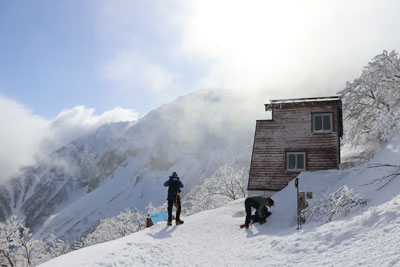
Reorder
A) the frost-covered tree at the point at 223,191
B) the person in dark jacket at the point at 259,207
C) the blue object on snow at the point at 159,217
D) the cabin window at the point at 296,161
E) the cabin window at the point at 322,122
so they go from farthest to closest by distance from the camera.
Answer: the frost-covered tree at the point at 223,191 < the cabin window at the point at 322,122 < the cabin window at the point at 296,161 < the blue object on snow at the point at 159,217 < the person in dark jacket at the point at 259,207

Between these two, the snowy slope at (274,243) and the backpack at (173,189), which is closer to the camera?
the snowy slope at (274,243)

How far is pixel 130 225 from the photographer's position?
4522cm

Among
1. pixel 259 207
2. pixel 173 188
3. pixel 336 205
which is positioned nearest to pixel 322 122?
pixel 259 207

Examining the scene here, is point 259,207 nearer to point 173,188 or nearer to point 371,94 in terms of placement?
point 173,188

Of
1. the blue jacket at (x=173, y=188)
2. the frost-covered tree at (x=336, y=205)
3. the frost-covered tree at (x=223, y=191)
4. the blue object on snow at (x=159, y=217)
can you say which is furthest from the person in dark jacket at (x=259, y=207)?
the frost-covered tree at (x=223, y=191)

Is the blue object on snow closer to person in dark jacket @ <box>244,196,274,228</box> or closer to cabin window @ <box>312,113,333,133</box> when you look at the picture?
person in dark jacket @ <box>244,196,274,228</box>

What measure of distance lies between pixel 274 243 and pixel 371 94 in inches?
710

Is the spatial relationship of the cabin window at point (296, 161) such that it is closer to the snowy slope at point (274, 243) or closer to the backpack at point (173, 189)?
the snowy slope at point (274, 243)

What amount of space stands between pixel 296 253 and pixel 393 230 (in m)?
2.27

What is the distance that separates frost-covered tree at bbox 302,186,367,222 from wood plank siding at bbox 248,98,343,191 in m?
9.89

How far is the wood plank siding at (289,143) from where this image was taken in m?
20.5

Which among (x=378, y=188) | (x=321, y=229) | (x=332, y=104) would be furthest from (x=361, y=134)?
(x=321, y=229)

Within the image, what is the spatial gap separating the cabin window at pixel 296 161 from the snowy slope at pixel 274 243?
7.31 meters

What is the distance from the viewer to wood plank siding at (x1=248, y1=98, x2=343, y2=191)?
67.4 feet
